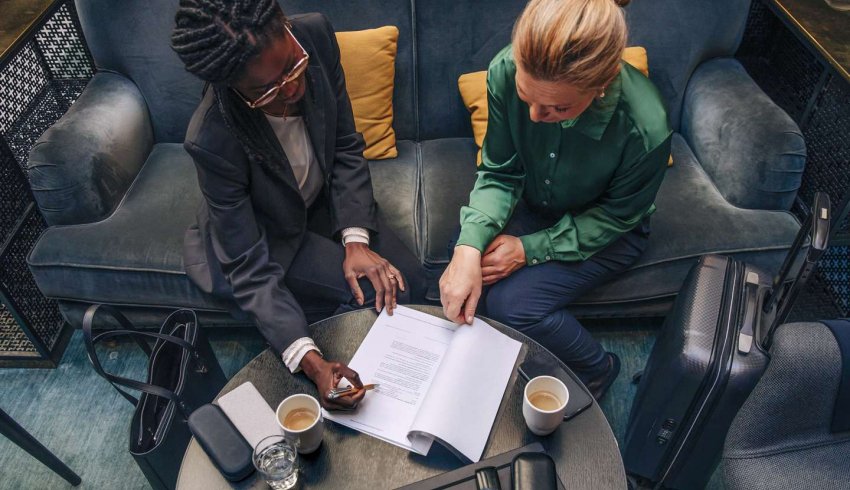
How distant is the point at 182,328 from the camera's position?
4.55 feet

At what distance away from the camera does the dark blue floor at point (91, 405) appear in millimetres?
1584

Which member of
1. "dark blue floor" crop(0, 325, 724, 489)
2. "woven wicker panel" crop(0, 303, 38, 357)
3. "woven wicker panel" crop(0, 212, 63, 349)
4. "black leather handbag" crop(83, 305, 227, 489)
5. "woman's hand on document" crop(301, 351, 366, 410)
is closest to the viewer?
"woman's hand on document" crop(301, 351, 366, 410)

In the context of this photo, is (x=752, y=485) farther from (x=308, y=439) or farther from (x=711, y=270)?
(x=308, y=439)

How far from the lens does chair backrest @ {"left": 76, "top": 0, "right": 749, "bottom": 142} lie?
180 centimetres

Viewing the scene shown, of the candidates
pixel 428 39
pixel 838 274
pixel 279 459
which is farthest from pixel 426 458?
pixel 838 274

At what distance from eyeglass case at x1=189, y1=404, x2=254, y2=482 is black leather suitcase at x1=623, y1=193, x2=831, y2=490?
78cm

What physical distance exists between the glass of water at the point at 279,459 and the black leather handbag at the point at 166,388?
11.8 inches

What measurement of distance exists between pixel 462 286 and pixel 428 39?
899mm

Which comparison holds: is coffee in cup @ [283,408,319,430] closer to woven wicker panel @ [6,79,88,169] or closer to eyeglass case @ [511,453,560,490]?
eyeglass case @ [511,453,560,490]

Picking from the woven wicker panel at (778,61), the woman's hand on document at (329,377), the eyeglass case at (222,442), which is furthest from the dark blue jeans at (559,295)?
the woven wicker panel at (778,61)

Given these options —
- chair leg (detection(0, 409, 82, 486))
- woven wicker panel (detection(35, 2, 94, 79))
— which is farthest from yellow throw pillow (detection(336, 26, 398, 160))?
chair leg (detection(0, 409, 82, 486))

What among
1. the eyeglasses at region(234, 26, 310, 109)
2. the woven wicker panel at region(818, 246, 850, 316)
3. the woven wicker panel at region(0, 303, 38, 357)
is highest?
the eyeglasses at region(234, 26, 310, 109)

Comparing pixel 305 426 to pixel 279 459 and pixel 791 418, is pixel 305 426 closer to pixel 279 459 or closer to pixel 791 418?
pixel 279 459

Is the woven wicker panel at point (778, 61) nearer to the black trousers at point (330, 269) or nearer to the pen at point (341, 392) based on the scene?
the black trousers at point (330, 269)
